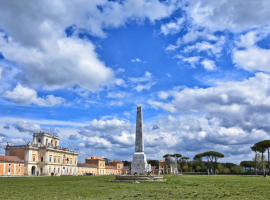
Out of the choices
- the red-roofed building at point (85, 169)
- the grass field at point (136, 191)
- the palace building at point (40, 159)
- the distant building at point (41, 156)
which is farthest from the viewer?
the red-roofed building at point (85, 169)

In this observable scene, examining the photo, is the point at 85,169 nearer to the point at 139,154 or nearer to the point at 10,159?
the point at 10,159

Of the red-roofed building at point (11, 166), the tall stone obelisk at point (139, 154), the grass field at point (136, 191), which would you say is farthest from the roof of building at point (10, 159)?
the grass field at point (136, 191)

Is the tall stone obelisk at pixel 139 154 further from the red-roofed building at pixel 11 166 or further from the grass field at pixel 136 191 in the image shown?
the red-roofed building at pixel 11 166

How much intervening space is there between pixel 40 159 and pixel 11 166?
9435 mm

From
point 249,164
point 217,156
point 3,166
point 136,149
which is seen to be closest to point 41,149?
point 3,166

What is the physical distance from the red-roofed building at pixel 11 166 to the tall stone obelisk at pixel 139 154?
3370cm

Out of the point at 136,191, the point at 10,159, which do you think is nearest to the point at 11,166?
the point at 10,159

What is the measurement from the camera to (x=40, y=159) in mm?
59031

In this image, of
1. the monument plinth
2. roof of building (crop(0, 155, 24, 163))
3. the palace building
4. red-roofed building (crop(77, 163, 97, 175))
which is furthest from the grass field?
red-roofed building (crop(77, 163, 97, 175))

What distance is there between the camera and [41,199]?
31.6 ft

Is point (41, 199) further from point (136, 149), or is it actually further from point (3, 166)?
point (3, 166)

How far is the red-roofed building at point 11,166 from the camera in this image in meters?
47.3

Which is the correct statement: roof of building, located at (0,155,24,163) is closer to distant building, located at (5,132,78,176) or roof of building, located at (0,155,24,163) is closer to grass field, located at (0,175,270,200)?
distant building, located at (5,132,78,176)

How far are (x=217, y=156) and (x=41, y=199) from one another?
2593 inches
